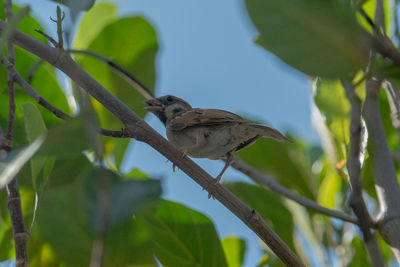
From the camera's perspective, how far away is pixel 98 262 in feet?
3.40

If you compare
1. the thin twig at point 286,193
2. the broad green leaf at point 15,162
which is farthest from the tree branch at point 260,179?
the broad green leaf at point 15,162

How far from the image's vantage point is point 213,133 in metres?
3.91

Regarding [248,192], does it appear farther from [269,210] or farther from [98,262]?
[98,262]

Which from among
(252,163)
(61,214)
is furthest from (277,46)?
(252,163)

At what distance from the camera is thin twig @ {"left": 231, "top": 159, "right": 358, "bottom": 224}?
2348mm

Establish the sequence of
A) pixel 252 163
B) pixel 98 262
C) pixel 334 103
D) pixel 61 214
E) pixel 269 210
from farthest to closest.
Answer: pixel 252 163, pixel 269 210, pixel 334 103, pixel 61 214, pixel 98 262

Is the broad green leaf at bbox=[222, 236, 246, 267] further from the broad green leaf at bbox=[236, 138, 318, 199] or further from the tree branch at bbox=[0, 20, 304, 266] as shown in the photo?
the broad green leaf at bbox=[236, 138, 318, 199]

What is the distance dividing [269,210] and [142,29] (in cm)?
135

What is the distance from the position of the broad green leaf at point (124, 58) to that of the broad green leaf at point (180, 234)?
81cm

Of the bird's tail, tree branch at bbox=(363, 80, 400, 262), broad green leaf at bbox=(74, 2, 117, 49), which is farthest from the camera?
broad green leaf at bbox=(74, 2, 117, 49)

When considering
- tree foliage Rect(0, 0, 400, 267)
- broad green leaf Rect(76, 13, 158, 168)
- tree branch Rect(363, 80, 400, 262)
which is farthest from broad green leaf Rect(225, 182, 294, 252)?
broad green leaf Rect(76, 13, 158, 168)

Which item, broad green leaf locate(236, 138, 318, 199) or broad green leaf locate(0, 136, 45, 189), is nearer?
broad green leaf locate(0, 136, 45, 189)

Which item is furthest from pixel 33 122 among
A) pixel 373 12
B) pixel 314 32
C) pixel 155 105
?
pixel 155 105

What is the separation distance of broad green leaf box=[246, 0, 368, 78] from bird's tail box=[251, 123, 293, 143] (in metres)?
2.04
